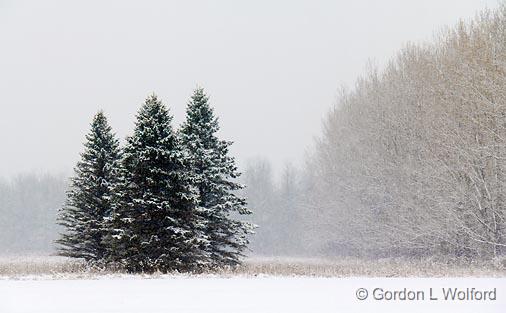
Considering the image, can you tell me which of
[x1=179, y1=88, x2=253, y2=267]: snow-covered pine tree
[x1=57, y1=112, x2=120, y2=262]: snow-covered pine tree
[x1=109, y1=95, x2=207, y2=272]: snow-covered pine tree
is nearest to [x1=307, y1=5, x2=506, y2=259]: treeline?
[x1=179, y1=88, x2=253, y2=267]: snow-covered pine tree

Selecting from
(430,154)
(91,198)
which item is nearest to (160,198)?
(91,198)

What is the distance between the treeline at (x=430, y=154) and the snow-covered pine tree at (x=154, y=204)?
10.8 metres

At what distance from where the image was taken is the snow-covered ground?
10.2 metres

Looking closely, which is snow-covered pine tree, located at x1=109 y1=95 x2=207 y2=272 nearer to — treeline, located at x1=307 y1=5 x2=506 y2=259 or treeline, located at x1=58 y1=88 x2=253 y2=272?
treeline, located at x1=58 y1=88 x2=253 y2=272

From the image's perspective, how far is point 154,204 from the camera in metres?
20.0

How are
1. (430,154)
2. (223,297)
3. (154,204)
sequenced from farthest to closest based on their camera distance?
(430,154) → (154,204) → (223,297)

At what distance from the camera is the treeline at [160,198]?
20.0m

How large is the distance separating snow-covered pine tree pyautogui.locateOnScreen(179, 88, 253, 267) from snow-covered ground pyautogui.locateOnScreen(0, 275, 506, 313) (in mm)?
8542

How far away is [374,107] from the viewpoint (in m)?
33.1

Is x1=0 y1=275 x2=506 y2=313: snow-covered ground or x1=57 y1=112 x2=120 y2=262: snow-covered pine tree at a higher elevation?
x1=57 y1=112 x2=120 y2=262: snow-covered pine tree

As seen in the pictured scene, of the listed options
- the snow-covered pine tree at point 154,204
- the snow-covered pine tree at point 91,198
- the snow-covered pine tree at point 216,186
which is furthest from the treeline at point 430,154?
the snow-covered pine tree at point 91,198

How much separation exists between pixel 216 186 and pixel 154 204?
349 cm

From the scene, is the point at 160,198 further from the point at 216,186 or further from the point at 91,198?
the point at 91,198

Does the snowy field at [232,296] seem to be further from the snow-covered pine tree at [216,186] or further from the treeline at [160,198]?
the snow-covered pine tree at [216,186]
